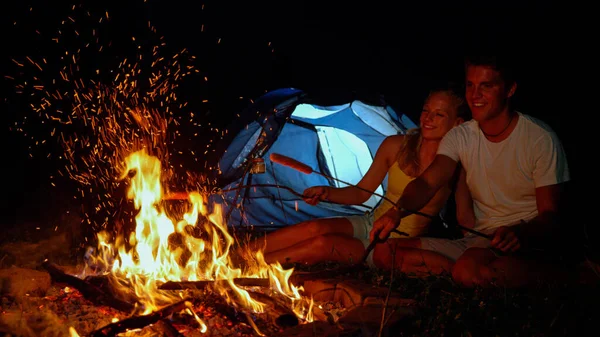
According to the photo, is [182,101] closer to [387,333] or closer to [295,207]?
[295,207]

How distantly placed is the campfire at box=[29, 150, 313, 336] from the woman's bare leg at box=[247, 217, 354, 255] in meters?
0.17

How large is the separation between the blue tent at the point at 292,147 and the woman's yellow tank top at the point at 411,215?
1726 mm

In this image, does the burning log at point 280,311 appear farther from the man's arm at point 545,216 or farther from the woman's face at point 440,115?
the woman's face at point 440,115

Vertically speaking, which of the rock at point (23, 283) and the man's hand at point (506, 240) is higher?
the man's hand at point (506, 240)

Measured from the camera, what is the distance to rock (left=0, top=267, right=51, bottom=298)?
3.85 metres

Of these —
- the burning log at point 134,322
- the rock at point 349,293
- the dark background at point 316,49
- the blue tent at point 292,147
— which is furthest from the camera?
the dark background at point 316,49

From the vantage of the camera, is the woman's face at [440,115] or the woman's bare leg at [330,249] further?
the woman's bare leg at [330,249]

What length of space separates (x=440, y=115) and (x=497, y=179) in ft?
2.62

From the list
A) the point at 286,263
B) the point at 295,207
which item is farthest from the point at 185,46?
the point at 286,263

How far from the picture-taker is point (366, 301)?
138 inches

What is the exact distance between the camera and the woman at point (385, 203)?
15.0 ft

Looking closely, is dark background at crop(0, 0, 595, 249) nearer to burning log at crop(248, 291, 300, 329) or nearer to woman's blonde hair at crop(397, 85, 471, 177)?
woman's blonde hair at crop(397, 85, 471, 177)

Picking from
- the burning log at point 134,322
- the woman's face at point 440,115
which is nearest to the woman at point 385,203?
the woman's face at point 440,115

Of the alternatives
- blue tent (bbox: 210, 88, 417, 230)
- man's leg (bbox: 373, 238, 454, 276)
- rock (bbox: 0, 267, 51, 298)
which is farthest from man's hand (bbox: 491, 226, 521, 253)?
blue tent (bbox: 210, 88, 417, 230)
